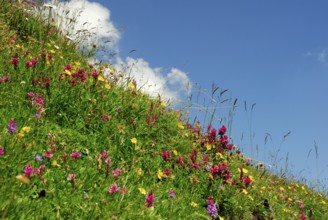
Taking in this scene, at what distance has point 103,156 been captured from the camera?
4.45 metres

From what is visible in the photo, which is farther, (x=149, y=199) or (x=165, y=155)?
(x=165, y=155)

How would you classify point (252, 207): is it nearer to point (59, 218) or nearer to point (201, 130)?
point (201, 130)

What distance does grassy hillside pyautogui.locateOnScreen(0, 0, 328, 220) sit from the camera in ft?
12.5

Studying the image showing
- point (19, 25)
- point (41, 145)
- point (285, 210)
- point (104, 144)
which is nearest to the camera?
point (41, 145)

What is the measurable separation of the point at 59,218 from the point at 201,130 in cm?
466

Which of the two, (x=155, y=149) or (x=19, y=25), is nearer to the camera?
(x=155, y=149)

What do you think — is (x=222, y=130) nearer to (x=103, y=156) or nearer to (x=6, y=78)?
(x=103, y=156)

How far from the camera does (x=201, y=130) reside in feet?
25.8

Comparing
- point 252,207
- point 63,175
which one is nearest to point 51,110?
point 63,175

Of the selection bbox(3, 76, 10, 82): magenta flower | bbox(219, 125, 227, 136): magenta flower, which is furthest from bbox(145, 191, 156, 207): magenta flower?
bbox(219, 125, 227, 136): magenta flower

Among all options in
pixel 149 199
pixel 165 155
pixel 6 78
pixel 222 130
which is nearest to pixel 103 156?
pixel 149 199

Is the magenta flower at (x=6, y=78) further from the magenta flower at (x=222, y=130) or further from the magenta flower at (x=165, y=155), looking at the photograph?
the magenta flower at (x=222, y=130)

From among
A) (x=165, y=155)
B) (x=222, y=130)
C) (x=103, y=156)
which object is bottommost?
(x=103, y=156)

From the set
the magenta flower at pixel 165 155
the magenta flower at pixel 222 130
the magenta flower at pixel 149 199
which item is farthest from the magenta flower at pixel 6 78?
the magenta flower at pixel 222 130
